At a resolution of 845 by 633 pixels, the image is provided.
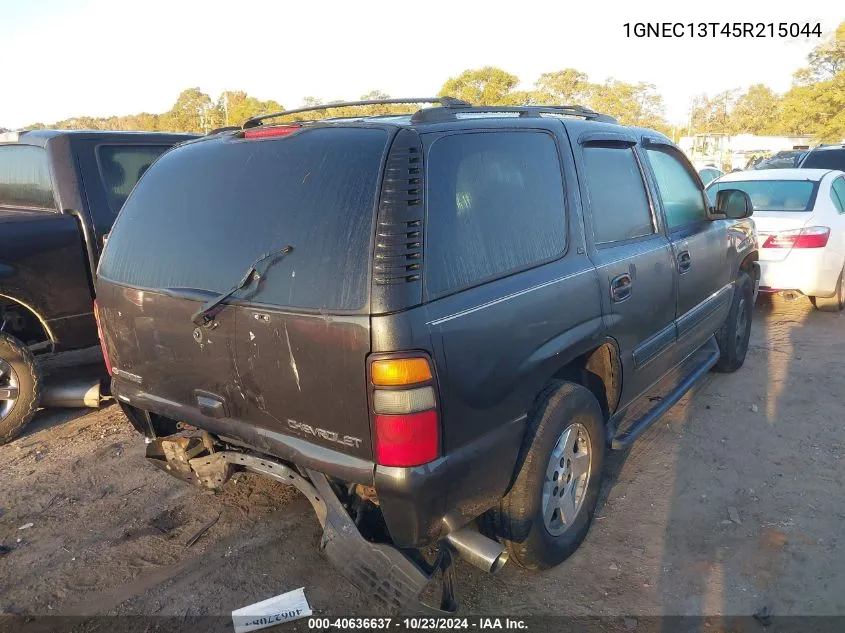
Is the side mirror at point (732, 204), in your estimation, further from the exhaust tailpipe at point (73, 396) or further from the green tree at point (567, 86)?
the green tree at point (567, 86)

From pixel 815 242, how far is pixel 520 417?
5.57m

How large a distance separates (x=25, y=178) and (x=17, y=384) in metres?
1.57

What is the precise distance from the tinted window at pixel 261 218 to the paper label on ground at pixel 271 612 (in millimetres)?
1344

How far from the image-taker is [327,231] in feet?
6.79

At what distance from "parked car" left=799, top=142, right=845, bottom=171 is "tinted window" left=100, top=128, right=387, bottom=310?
12707 millimetres

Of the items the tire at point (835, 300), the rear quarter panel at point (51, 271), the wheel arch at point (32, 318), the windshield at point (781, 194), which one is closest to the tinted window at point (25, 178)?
the rear quarter panel at point (51, 271)

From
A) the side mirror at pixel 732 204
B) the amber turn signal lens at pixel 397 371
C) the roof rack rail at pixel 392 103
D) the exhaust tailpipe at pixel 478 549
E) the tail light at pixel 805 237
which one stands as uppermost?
the roof rack rail at pixel 392 103

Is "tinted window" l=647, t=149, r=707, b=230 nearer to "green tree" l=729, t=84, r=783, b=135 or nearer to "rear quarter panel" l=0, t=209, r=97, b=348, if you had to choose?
"rear quarter panel" l=0, t=209, r=97, b=348

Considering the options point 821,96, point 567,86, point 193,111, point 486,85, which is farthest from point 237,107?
point 821,96

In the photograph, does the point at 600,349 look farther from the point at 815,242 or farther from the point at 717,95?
the point at 717,95

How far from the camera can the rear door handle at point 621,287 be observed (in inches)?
114

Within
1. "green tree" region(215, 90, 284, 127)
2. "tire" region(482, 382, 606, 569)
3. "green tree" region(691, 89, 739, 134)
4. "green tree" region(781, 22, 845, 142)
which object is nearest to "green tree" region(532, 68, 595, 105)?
"green tree" region(781, 22, 845, 142)

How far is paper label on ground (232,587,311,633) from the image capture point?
249 cm

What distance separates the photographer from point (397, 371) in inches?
75.6
